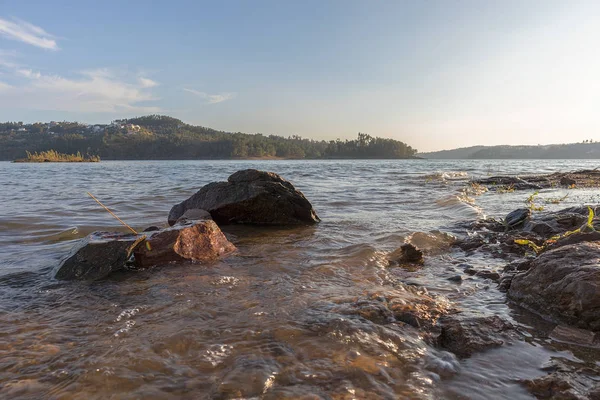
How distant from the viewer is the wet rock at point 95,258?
3.97 m

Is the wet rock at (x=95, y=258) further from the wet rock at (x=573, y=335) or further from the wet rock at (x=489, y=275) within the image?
the wet rock at (x=573, y=335)

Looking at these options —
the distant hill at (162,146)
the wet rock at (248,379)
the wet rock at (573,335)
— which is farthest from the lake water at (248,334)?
the distant hill at (162,146)

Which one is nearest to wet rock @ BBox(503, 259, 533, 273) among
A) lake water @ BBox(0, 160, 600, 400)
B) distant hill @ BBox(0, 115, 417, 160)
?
lake water @ BBox(0, 160, 600, 400)

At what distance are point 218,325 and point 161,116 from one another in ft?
639

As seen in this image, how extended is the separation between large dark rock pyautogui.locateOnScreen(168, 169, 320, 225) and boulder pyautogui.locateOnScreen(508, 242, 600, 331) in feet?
15.2

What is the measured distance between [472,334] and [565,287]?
1011mm

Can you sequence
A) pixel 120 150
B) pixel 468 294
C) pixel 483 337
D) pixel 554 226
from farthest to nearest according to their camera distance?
pixel 120 150
pixel 554 226
pixel 468 294
pixel 483 337

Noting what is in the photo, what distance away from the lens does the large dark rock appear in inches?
286

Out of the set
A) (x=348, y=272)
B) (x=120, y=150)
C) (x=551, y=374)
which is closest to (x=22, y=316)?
(x=348, y=272)

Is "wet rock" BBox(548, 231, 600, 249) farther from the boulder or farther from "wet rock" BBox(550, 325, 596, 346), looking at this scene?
"wet rock" BBox(550, 325, 596, 346)

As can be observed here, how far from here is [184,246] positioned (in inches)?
182

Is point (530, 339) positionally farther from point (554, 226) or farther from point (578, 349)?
point (554, 226)

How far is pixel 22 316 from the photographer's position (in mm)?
2930

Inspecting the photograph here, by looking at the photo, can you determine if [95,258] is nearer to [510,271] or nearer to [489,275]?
[489,275]
